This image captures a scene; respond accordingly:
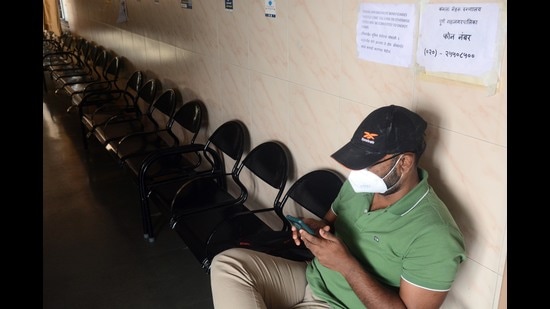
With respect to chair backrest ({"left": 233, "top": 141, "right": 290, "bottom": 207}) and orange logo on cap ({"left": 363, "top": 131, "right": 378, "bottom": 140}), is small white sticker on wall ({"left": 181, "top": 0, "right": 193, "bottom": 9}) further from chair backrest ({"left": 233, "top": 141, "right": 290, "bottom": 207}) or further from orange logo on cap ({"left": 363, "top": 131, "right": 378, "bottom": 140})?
orange logo on cap ({"left": 363, "top": 131, "right": 378, "bottom": 140})

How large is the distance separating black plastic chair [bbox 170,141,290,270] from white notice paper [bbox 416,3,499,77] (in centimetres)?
109

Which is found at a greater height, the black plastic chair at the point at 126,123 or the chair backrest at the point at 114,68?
the chair backrest at the point at 114,68

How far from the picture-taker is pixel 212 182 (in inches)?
111

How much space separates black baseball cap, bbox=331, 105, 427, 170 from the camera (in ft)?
4.34

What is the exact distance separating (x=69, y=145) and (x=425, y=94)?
4186 mm

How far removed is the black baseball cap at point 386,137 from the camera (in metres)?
1.32

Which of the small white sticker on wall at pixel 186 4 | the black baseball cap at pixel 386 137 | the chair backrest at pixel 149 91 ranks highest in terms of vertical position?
the small white sticker on wall at pixel 186 4

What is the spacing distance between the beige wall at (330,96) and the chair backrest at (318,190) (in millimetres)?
65

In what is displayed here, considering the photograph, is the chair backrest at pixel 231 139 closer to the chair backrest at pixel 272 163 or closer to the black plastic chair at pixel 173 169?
the black plastic chair at pixel 173 169

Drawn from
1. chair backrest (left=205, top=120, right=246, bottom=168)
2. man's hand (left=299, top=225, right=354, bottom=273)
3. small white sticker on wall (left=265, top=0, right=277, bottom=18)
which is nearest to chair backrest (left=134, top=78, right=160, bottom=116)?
chair backrest (left=205, top=120, right=246, bottom=168)

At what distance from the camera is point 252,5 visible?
2.40 m

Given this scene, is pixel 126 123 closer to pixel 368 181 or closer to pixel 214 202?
pixel 214 202

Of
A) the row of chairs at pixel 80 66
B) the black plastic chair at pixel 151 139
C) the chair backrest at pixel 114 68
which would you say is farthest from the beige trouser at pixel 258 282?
the chair backrest at pixel 114 68

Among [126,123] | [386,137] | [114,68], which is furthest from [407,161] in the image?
[114,68]
